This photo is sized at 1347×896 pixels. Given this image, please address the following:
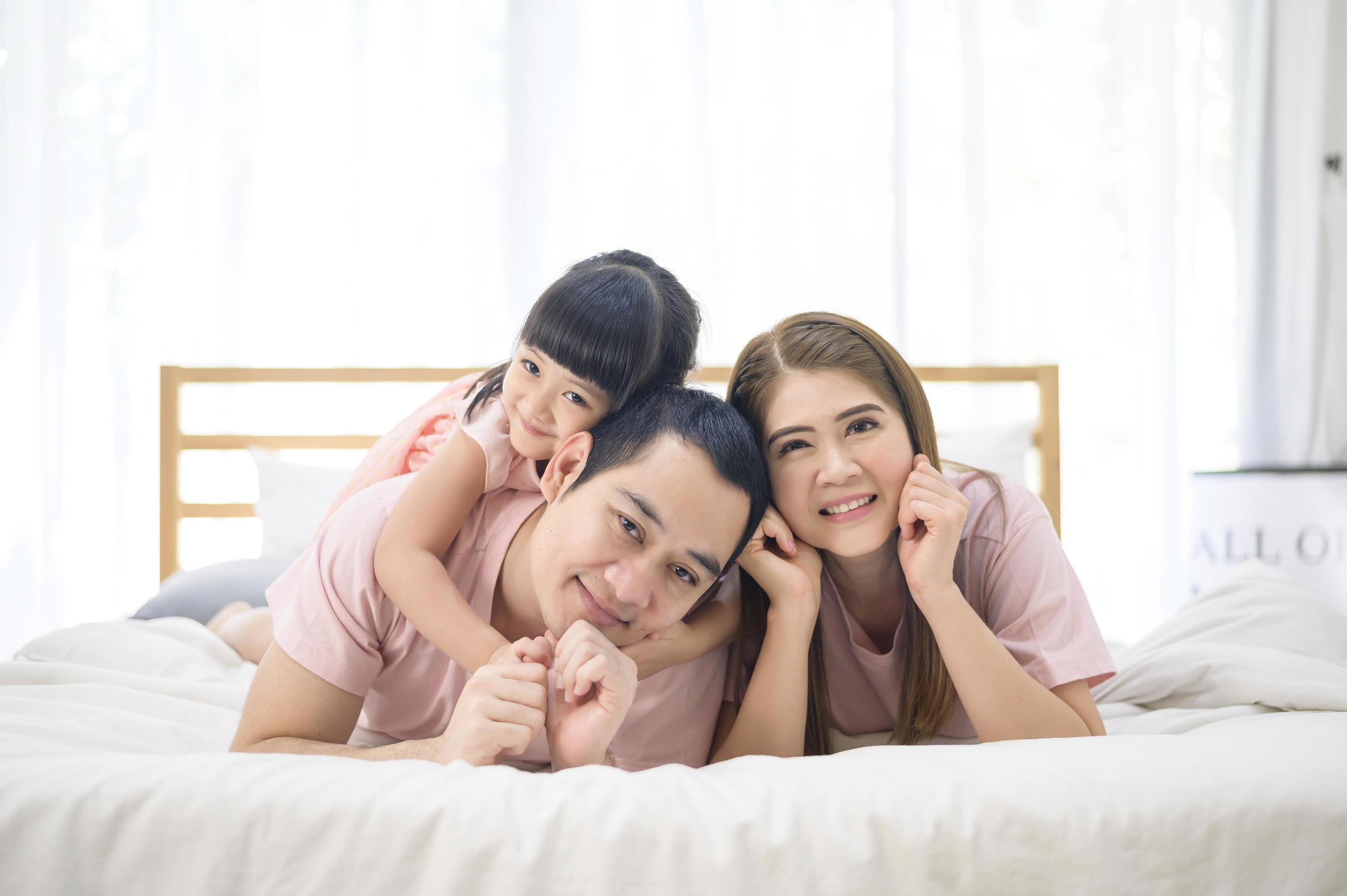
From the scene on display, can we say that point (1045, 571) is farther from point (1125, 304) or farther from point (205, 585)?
point (1125, 304)

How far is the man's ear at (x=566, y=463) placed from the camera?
3.59 feet

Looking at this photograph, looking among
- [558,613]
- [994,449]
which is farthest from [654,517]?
[994,449]

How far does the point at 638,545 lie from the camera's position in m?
0.96

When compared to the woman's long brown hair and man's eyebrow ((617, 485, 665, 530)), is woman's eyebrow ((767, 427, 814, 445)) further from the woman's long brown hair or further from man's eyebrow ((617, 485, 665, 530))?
man's eyebrow ((617, 485, 665, 530))

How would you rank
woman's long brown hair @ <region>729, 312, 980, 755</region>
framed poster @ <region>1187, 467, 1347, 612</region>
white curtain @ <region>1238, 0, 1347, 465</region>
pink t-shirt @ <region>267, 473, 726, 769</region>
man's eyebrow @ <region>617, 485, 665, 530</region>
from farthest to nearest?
white curtain @ <region>1238, 0, 1347, 465</region>
framed poster @ <region>1187, 467, 1347, 612</region>
woman's long brown hair @ <region>729, 312, 980, 755</region>
pink t-shirt @ <region>267, 473, 726, 769</region>
man's eyebrow @ <region>617, 485, 665, 530</region>

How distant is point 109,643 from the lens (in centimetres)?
162

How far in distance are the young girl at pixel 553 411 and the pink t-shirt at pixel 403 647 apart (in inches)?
1.4

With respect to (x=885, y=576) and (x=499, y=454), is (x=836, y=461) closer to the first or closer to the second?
(x=885, y=576)

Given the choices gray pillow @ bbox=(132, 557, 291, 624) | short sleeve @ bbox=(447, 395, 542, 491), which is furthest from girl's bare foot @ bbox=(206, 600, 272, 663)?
short sleeve @ bbox=(447, 395, 542, 491)

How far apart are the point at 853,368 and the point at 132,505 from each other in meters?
2.59

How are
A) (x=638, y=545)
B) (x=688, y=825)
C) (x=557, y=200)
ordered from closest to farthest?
1. (x=688, y=825)
2. (x=638, y=545)
3. (x=557, y=200)

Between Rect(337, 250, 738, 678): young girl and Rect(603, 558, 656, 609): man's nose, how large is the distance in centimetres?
11

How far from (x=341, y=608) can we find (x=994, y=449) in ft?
5.99

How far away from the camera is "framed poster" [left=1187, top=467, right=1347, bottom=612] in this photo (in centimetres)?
266
